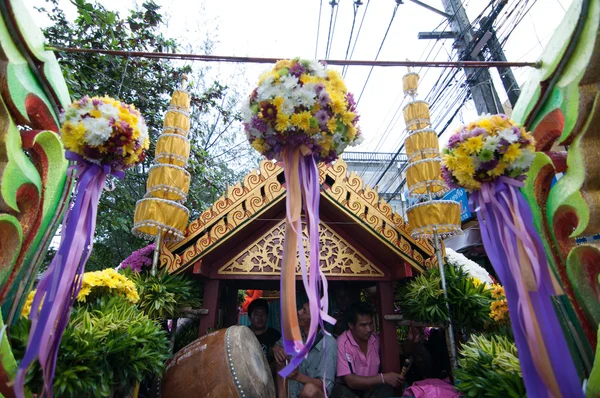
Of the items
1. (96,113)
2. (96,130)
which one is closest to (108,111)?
(96,113)

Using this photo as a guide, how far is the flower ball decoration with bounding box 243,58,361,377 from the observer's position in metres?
2.56

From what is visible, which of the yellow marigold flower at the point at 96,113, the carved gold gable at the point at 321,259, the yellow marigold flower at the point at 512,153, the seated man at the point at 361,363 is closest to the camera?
the yellow marigold flower at the point at 512,153

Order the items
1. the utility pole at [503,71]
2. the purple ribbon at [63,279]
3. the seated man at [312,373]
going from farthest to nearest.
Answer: the utility pole at [503,71] → the seated man at [312,373] → the purple ribbon at [63,279]

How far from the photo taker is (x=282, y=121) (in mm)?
2600

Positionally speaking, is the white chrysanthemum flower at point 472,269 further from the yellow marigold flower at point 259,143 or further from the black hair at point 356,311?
the yellow marigold flower at point 259,143

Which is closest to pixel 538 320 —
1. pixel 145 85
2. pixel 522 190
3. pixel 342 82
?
pixel 522 190

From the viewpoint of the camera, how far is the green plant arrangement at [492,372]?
266 centimetres

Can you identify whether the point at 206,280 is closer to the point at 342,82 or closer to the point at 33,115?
the point at 33,115

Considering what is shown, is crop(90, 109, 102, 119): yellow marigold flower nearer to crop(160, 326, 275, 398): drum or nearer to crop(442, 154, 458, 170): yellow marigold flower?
crop(160, 326, 275, 398): drum

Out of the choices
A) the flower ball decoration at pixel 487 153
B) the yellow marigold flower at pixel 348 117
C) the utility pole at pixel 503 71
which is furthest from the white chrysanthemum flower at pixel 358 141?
the utility pole at pixel 503 71

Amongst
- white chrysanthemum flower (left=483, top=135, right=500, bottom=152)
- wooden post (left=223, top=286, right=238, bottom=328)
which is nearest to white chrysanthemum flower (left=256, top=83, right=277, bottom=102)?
white chrysanthemum flower (left=483, top=135, right=500, bottom=152)

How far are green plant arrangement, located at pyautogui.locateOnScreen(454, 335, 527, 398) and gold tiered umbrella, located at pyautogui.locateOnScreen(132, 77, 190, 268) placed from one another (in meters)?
3.46

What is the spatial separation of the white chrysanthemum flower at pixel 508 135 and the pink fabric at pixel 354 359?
9.42ft

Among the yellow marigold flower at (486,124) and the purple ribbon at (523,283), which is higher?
the yellow marigold flower at (486,124)
